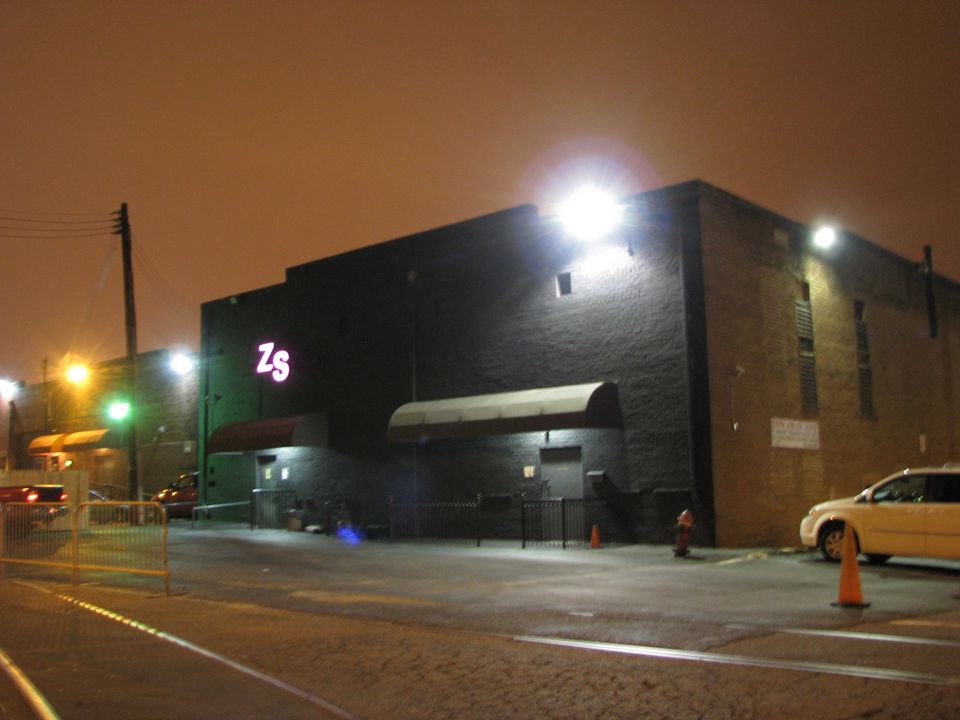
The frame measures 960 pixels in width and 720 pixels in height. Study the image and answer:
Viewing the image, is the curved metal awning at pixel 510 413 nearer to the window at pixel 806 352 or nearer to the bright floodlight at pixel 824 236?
the window at pixel 806 352

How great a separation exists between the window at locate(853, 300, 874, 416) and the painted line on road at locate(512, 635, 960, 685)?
19640 mm

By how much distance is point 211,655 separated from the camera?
9.06 metres

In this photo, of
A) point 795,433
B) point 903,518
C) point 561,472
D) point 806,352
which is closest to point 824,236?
point 806,352

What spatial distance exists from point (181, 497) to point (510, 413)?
667 inches

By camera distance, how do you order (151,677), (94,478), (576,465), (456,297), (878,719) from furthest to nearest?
(94,478) → (456,297) → (576,465) → (151,677) → (878,719)

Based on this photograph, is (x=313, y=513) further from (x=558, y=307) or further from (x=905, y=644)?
(x=905, y=644)

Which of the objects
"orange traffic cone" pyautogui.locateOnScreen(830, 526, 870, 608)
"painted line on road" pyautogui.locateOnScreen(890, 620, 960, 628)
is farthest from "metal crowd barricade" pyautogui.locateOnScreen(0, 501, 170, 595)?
"painted line on road" pyautogui.locateOnScreen(890, 620, 960, 628)

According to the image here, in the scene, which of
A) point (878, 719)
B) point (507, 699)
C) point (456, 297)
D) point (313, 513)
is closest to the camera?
point (878, 719)

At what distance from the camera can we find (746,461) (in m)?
21.4

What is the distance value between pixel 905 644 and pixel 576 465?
540 inches

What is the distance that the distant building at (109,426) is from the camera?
3794 cm

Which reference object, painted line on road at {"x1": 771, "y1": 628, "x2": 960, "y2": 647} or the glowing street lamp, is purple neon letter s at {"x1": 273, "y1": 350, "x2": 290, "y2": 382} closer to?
the glowing street lamp

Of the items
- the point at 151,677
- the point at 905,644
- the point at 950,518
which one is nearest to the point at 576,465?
the point at 950,518

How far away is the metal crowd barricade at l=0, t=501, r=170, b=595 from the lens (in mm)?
14836
